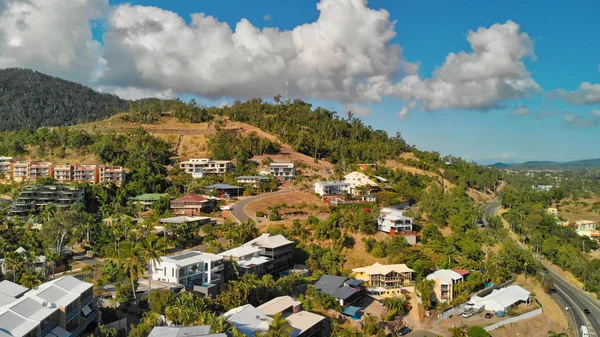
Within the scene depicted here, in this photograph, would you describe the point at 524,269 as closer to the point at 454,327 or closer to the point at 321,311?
the point at 454,327

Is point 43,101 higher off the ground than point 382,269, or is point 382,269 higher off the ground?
point 43,101

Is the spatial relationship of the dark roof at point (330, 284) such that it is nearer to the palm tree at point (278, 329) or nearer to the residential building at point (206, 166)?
the palm tree at point (278, 329)

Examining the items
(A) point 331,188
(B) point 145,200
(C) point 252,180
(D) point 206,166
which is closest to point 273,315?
(B) point 145,200

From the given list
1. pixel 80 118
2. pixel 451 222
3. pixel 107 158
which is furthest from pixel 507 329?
pixel 80 118

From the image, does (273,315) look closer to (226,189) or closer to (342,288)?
(342,288)

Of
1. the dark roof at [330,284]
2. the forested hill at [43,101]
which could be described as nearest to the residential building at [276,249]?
A: the dark roof at [330,284]

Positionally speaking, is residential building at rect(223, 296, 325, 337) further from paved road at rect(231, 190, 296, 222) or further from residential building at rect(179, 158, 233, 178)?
residential building at rect(179, 158, 233, 178)

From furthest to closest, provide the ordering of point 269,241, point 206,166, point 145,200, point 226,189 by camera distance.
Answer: point 206,166 < point 226,189 < point 145,200 < point 269,241
